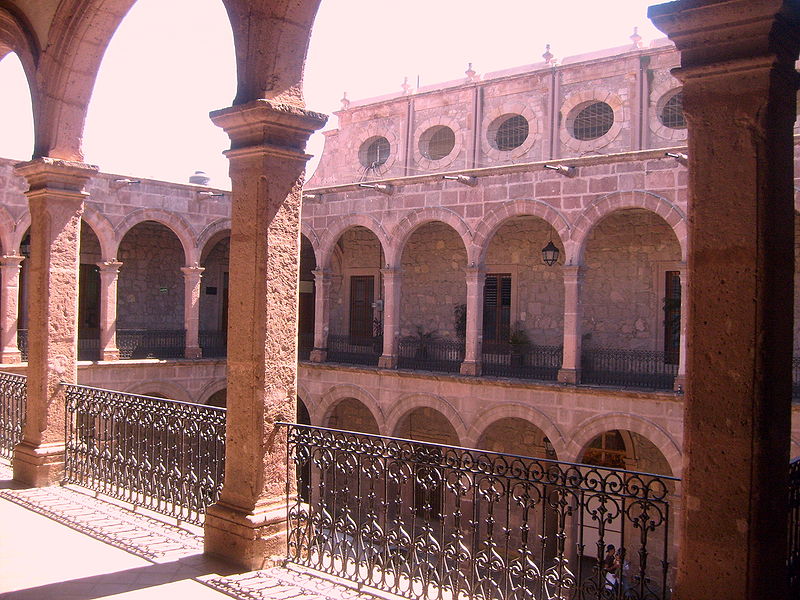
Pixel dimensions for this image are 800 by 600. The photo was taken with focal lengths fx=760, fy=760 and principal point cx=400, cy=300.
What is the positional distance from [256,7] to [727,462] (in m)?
3.75

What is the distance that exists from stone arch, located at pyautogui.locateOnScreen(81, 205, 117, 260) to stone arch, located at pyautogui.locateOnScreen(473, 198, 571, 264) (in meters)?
8.03

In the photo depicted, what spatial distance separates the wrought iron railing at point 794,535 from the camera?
3471 mm

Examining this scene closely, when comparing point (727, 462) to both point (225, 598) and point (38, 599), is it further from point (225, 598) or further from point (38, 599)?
point (38, 599)

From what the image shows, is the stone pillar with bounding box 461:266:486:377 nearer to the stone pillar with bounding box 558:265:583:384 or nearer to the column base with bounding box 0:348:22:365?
the stone pillar with bounding box 558:265:583:384

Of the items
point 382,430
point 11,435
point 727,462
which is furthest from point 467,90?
point 727,462

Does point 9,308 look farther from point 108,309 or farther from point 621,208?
point 621,208

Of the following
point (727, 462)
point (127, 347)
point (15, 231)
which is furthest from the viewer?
point (127, 347)

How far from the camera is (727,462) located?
2807mm

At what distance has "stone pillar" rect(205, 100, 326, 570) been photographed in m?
4.73

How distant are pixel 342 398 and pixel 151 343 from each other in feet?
16.5

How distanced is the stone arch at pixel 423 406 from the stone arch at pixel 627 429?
2236 millimetres

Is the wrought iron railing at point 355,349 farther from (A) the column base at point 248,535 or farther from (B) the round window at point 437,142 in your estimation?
(A) the column base at point 248,535

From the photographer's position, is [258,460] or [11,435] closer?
[258,460]

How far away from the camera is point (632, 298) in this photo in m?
15.9
